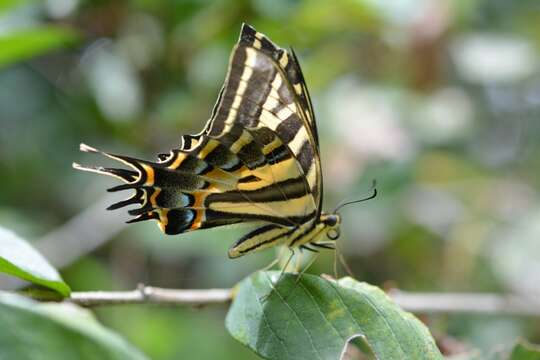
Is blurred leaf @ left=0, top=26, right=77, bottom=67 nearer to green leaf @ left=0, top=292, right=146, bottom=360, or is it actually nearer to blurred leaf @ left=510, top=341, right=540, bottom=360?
green leaf @ left=0, top=292, right=146, bottom=360

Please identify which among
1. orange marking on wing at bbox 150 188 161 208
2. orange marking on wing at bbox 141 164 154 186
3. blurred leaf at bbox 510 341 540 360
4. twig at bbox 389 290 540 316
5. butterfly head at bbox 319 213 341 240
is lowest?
twig at bbox 389 290 540 316

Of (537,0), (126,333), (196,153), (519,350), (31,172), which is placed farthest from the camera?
(537,0)

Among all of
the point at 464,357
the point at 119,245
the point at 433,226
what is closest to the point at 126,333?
the point at 119,245

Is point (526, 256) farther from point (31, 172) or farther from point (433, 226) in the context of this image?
point (31, 172)

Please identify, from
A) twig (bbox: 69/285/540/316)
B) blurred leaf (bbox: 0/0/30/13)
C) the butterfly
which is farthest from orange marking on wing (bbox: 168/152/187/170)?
blurred leaf (bbox: 0/0/30/13)

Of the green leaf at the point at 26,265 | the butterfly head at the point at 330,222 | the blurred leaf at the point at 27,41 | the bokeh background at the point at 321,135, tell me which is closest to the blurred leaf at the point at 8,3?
the blurred leaf at the point at 27,41

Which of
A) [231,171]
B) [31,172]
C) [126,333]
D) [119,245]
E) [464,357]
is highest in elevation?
[231,171]
